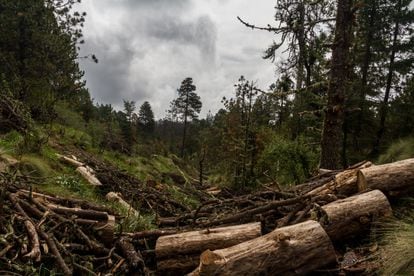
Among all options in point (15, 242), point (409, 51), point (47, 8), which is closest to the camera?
point (15, 242)

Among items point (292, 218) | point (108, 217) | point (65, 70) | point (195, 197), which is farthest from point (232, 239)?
point (65, 70)

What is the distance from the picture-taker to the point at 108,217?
5.16m

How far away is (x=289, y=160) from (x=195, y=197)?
4.95m

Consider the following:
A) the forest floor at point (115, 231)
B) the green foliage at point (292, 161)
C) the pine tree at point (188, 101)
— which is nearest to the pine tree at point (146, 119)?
the pine tree at point (188, 101)

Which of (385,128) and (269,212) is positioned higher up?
(385,128)

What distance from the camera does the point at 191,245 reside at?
15.5 ft

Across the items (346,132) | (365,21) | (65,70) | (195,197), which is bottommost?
(195,197)

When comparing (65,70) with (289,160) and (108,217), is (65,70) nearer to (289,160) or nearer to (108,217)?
(289,160)

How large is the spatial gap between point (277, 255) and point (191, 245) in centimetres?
107

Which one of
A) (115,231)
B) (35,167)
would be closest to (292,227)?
(115,231)

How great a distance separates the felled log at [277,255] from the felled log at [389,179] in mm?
1668

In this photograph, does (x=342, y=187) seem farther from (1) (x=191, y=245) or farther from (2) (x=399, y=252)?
(1) (x=191, y=245)

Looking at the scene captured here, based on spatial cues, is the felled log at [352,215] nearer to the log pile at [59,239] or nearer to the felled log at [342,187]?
the felled log at [342,187]

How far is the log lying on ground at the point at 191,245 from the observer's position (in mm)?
4688
